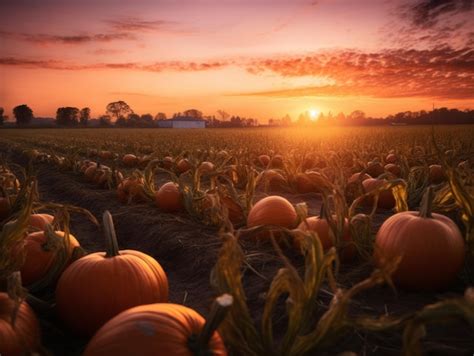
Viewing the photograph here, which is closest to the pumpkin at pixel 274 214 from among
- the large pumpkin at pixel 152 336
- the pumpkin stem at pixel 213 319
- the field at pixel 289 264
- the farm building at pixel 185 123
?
the field at pixel 289 264

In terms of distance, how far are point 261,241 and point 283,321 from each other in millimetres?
1639

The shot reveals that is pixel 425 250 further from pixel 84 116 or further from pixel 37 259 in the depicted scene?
pixel 84 116

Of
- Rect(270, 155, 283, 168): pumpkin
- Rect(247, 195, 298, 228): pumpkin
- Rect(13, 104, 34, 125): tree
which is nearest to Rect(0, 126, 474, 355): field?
Rect(247, 195, 298, 228): pumpkin

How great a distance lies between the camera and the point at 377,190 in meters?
2.95

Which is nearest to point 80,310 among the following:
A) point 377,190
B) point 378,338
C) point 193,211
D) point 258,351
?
point 258,351

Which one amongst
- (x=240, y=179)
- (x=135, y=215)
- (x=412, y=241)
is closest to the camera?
(x=412, y=241)

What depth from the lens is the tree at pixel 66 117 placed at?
120m

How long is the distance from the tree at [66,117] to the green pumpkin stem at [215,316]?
421 feet

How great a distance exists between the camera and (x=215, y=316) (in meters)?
1.53

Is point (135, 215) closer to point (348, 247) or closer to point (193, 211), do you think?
point (193, 211)

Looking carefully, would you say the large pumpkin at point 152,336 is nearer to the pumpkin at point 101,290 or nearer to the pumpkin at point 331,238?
the pumpkin at point 101,290

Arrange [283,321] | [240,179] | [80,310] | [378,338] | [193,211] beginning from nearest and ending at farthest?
[378,338]
[80,310]
[283,321]
[193,211]
[240,179]

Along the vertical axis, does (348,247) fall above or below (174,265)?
above

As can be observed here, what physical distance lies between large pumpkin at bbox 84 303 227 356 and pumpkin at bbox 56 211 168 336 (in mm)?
738
